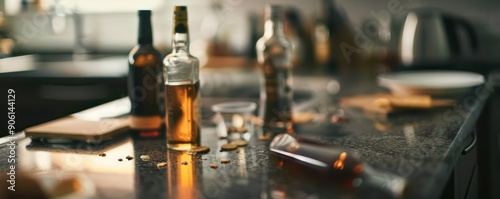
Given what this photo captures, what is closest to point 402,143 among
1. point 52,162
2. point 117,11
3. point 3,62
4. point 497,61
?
point 52,162

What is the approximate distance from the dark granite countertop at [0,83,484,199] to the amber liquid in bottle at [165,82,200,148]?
37mm

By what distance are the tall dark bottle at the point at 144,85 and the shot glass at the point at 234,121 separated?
139 mm

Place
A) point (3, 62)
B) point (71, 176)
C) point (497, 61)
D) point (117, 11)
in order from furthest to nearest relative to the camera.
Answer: point (117, 11), point (3, 62), point (497, 61), point (71, 176)

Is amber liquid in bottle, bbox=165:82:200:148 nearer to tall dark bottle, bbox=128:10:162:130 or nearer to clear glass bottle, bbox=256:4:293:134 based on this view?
tall dark bottle, bbox=128:10:162:130

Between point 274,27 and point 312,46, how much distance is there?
4.58ft

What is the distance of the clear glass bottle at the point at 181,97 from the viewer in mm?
1182

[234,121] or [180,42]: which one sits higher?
[180,42]

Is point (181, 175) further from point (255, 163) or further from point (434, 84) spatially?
point (434, 84)

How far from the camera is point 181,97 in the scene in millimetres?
1185

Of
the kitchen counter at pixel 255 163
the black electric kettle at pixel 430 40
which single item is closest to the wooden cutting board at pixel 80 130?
the kitchen counter at pixel 255 163

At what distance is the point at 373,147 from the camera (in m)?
1.16

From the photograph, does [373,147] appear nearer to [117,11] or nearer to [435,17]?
[435,17]

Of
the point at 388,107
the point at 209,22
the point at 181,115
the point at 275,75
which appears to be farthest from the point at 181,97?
the point at 209,22

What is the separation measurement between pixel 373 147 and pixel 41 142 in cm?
68
